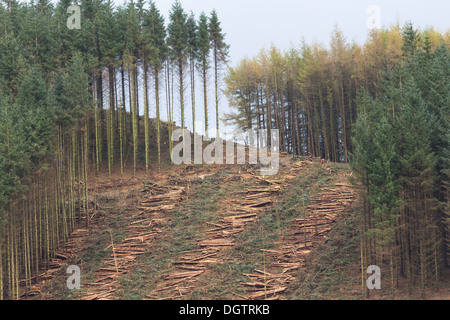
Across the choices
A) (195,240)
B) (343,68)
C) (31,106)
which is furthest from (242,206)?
(343,68)

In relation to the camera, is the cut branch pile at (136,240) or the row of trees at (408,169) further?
the cut branch pile at (136,240)

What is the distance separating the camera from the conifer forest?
1762 cm

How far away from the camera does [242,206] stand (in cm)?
2441

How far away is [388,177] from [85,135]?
17.8 meters

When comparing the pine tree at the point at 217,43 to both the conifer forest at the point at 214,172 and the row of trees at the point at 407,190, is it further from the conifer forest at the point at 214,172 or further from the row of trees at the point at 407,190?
the row of trees at the point at 407,190

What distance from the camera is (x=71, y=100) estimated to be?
2441 centimetres

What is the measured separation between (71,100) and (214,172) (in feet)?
34.8

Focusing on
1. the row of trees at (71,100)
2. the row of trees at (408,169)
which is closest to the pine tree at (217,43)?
the row of trees at (71,100)

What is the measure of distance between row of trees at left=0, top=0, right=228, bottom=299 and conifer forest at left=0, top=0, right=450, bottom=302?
11 cm

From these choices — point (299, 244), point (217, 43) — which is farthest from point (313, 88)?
point (299, 244)

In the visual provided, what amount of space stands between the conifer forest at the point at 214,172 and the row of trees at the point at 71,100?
4.3 inches

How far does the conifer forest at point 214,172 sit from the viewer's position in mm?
17625

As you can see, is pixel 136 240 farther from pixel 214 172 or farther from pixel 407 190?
pixel 407 190

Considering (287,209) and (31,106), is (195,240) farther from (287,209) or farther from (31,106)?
(31,106)
